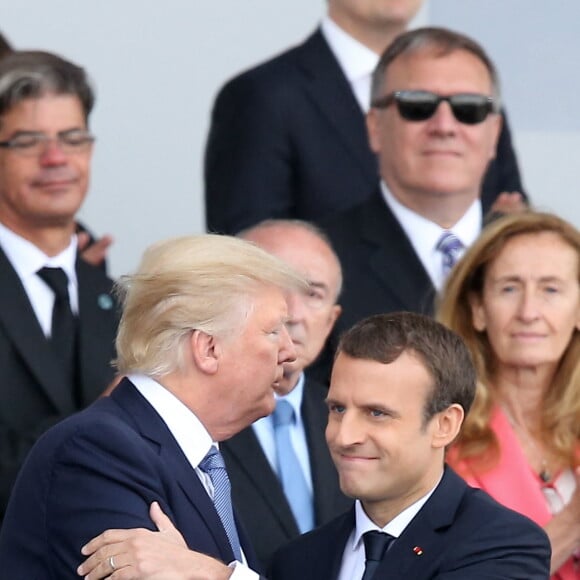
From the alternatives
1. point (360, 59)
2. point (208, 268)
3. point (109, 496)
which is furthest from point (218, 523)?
point (360, 59)

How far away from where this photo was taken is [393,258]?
5254 mm

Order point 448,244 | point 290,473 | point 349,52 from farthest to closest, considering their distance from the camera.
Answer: point 349,52, point 448,244, point 290,473

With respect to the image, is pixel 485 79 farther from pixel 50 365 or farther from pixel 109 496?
pixel 109 496

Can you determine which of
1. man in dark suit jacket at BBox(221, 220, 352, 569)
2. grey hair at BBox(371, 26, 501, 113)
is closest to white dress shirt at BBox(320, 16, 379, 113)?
grey hair at BBox(371, 26, 501, 113)

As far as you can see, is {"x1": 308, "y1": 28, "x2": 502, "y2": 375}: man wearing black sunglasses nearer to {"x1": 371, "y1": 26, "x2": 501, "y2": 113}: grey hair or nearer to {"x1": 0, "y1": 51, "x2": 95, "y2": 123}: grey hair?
{"x1": 371, "y1": 26, "x2": 501, "y2": 113}: grey hair

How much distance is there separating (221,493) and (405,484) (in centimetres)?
43

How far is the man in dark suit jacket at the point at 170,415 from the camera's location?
11.9ft

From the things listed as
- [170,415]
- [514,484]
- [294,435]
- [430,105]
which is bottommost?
[514,484]

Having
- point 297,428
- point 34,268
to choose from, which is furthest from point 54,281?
point 297,428

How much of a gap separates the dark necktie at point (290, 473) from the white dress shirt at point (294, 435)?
0.03 ft

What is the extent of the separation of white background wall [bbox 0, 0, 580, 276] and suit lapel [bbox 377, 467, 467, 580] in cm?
321

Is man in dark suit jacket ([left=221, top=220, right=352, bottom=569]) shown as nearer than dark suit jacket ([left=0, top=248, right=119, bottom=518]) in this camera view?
Yes

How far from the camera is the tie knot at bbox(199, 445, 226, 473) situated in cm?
382

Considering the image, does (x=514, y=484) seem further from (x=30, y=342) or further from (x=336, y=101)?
(x=336, y=101)
